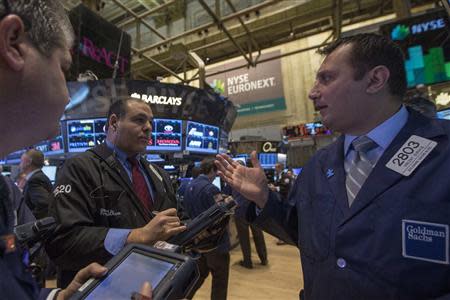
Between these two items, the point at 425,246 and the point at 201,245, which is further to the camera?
the point at 201,245

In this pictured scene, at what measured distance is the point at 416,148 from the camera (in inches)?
44.1

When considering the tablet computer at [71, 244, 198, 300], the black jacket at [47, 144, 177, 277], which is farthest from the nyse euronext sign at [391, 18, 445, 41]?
the tablet computer at [71, 244, 198, 300]

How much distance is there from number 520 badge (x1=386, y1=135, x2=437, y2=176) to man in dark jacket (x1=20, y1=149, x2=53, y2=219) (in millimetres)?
3272

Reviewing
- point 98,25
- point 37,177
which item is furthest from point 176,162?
point 37,177

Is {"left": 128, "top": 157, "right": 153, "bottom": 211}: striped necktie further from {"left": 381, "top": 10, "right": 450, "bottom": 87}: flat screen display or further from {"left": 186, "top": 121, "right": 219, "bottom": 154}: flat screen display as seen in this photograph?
{"left": 186, "top": 121, "right": 219, "bottom": 154}: flat screen display

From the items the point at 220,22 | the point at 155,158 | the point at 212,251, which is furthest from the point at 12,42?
the point at 220,22

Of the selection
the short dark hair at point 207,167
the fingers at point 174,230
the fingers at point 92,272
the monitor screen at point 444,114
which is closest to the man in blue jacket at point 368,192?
the fingers at point 174,230

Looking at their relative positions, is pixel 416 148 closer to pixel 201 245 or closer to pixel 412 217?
pixel 412 217

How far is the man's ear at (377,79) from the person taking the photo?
1.35 m

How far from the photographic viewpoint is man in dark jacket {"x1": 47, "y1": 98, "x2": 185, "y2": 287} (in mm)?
1381

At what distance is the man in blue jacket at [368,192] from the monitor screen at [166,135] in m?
5.35

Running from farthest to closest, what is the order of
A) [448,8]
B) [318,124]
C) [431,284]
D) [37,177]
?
[318,124] < [37,177] < [448,8] < [431,284]

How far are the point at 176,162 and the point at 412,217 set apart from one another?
22.6 ft

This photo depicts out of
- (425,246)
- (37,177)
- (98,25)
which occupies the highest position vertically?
(98,25)
